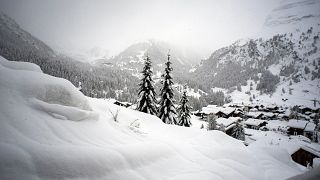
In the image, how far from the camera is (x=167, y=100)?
2878 centimetres

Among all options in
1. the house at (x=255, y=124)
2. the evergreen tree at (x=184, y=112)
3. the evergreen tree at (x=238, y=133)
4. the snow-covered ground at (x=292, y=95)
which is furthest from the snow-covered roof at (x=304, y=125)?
the snow-covered ground at (x=292, y=95)

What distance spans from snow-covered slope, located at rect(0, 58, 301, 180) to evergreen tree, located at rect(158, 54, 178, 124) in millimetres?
21493

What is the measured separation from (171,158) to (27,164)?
3545 mm

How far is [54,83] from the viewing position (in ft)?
17.0

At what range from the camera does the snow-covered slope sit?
297 centimetres

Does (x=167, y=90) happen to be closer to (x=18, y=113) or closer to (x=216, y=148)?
(x=216, y=148)

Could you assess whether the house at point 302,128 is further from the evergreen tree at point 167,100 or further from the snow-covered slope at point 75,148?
the snow-covered slope at point 75,148

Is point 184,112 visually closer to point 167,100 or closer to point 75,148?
point 167,100

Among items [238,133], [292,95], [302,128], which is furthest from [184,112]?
[292,95]

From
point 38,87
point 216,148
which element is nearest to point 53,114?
point 38,87

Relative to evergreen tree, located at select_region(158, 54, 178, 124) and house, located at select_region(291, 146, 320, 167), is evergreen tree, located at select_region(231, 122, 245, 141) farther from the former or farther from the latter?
evergreen tree, located at select_region(158, 54, 178, 124)

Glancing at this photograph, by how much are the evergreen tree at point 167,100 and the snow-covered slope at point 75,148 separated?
70.5 ft

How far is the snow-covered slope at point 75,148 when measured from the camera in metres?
2.97

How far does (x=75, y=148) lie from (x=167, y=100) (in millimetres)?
25333
